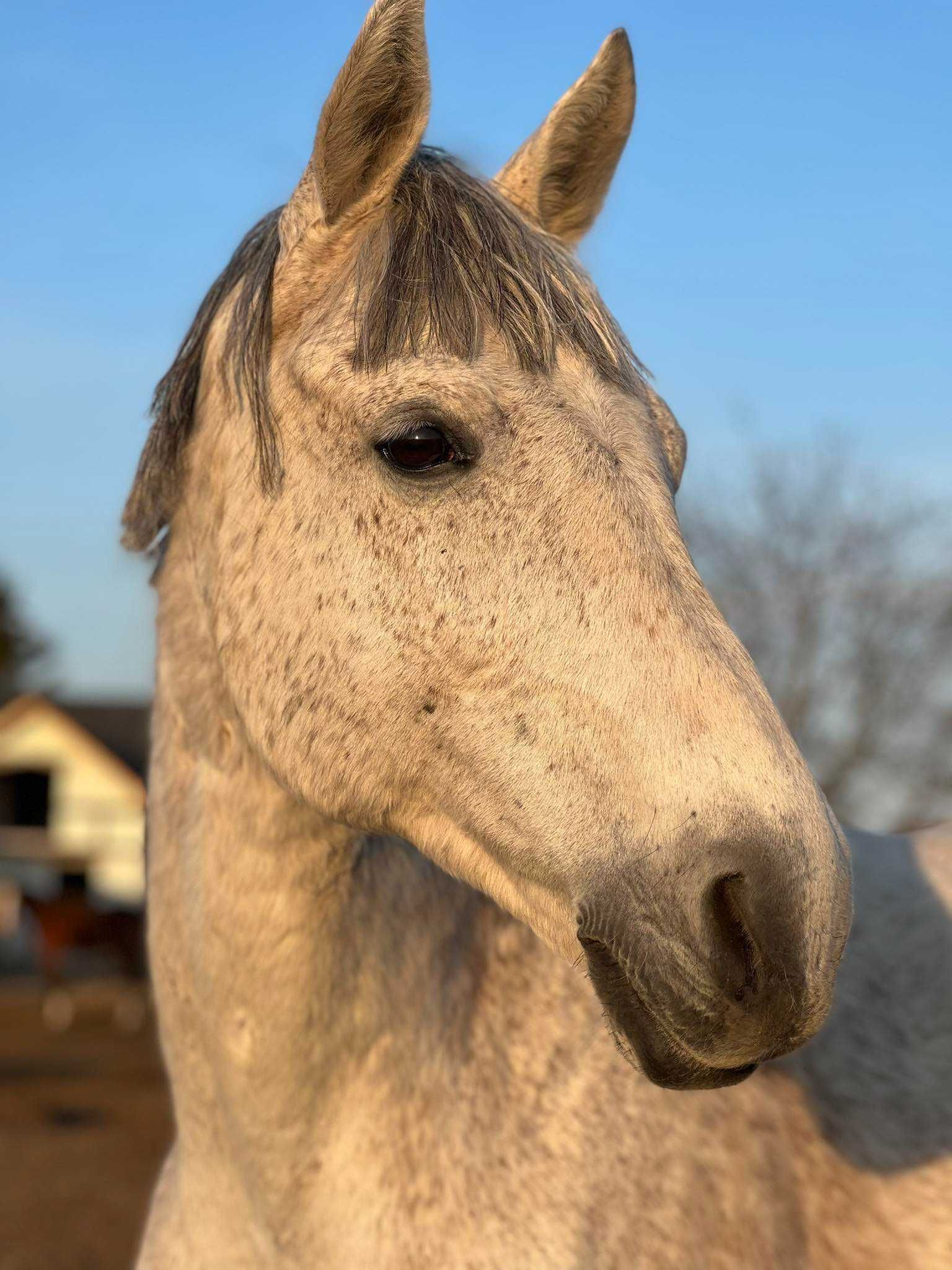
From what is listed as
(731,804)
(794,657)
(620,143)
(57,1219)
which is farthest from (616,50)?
(794,657)

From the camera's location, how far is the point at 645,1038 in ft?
5.18

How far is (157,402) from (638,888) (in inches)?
53.1

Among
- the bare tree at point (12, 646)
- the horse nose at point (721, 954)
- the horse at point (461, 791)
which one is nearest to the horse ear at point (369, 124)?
the horse at point (461, 791)

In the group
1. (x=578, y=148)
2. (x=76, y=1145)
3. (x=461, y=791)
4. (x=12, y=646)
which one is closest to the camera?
(x=461, y=791)

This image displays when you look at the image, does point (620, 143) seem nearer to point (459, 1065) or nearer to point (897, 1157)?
point (459, 1065)

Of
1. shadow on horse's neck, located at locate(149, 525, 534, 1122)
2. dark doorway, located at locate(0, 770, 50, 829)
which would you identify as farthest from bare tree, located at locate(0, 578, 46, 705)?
shadow on horse's neck, located at locate(149, 525, 534, 1122)

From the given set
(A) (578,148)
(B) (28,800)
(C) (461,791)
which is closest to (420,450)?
(C) (461,791)

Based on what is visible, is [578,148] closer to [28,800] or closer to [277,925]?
[277,925]

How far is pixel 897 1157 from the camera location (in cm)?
242

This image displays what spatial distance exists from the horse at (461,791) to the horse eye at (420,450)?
0.01 metres

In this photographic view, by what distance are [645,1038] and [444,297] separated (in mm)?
1117

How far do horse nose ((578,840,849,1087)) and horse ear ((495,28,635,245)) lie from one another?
1373 millimetres

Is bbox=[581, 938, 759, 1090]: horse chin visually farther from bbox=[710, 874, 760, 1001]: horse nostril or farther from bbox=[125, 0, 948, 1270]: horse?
bbox=[710, 874, 760, 1001]: horse nostril

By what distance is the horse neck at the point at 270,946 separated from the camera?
205cm
